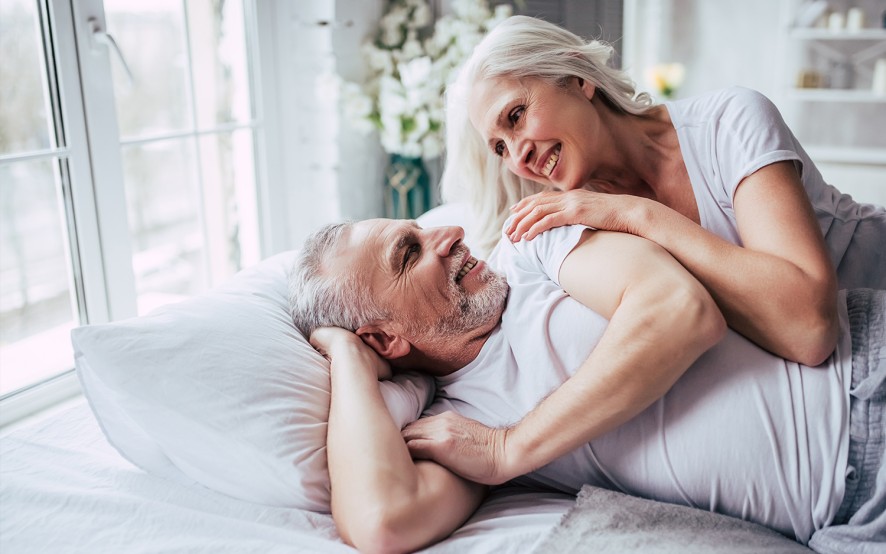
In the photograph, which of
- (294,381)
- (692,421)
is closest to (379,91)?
(294,381)

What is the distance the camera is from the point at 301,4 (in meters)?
2.84

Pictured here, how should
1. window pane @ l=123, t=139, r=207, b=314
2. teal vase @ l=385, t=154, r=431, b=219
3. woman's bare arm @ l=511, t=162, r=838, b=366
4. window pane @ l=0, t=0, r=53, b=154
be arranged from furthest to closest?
teal vase @ l=385, t=154, r=431, b=219
window pane @ l=123, t=139, r=207, b=314
window pane @ l=0, t=0, r=53, b=154
woman's bare arm @ l=511, t=162, r=838, b=366

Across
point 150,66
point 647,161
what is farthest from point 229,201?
point 647,161

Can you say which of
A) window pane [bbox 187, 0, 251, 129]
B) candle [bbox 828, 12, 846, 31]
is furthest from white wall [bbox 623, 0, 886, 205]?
window pane [bbox 187, 0, 251, 129]

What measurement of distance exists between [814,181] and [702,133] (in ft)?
0.88

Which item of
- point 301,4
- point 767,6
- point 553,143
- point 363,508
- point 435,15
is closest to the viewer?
point 363,508

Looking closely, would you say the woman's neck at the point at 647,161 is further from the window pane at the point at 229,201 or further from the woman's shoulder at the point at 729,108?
the window pane at the point at 229,201

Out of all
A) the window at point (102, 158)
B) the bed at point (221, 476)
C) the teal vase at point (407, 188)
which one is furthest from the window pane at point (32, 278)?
the teal vase at point (407, 188)

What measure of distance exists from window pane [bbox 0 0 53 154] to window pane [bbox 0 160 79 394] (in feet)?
0.22

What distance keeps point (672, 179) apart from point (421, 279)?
690 millimetres

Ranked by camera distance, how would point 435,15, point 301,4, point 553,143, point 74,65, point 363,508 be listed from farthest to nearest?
1. point 435,15
2. point 301,4
3. point 74,65
4. point 553,143
5. point 363,508

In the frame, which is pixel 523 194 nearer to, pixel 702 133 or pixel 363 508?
pixel 702 133

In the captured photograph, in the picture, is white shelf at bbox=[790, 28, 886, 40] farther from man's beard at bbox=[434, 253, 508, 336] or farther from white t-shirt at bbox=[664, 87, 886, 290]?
man's beard at bbox=[434, 253, 508, 336]

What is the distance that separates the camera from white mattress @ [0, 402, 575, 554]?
3.61 feet
